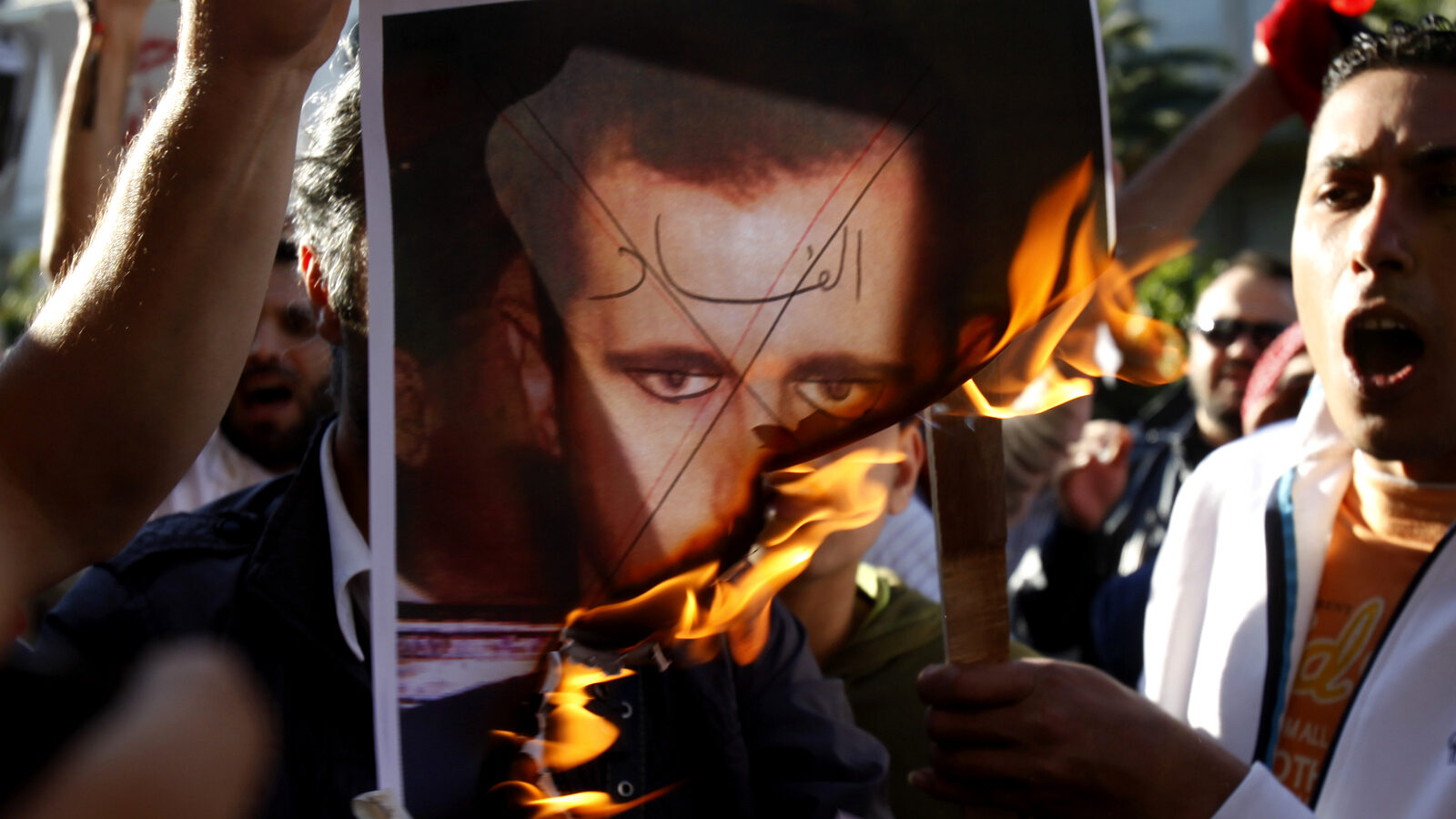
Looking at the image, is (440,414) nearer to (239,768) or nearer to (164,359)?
(164,359)

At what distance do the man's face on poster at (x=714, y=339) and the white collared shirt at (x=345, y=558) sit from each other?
28cm

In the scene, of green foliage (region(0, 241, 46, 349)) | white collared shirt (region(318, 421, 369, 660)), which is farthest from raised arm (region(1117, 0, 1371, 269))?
green foliage (region(0, 241, 46, 349))

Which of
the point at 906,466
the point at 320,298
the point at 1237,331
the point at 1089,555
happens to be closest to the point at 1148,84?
the point at 1237,331

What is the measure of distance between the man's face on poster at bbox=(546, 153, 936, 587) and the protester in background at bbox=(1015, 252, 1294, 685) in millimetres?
2083

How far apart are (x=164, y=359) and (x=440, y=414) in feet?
0.73

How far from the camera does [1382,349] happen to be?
1426mm

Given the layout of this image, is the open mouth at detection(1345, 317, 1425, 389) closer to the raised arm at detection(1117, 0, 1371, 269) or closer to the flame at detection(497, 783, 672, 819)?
the raised arm at detection(1117, 0, 1371, 269)

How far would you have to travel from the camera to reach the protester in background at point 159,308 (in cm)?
88

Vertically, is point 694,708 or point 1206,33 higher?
point 1206,33

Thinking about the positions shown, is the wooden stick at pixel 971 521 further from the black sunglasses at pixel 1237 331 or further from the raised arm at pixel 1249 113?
the black sunglasses at pixel 1237 331

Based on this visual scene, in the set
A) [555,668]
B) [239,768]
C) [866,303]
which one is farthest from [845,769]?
[239,768]

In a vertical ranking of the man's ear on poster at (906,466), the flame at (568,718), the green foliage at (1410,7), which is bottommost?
the flame at (568,718)

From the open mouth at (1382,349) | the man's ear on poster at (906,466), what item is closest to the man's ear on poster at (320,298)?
the man's ear on poster at (906,466)

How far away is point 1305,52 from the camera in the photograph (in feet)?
6.56
